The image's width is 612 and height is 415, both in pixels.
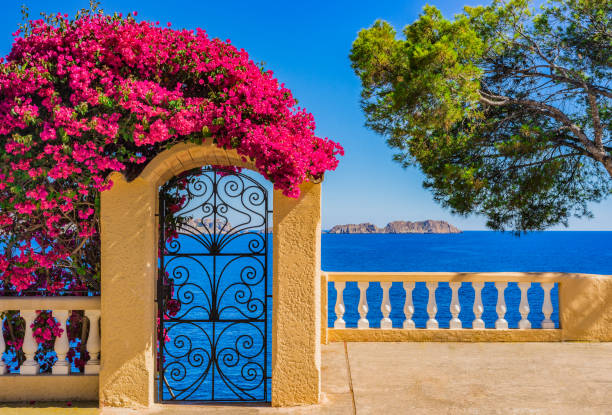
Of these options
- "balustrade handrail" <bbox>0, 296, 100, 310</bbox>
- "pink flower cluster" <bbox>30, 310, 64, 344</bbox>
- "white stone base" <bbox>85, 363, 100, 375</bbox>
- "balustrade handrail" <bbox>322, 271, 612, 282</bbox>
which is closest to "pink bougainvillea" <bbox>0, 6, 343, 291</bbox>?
"balustrade handrail" <bbox>0, 296, 100, 310</bbox>

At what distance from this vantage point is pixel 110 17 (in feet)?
16.3

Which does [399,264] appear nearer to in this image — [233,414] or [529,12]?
[529,12]

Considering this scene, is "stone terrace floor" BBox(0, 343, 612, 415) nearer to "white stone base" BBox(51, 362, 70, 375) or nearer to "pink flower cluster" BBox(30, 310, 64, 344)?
"white stone base" BBox(51, 362, 70, 375)

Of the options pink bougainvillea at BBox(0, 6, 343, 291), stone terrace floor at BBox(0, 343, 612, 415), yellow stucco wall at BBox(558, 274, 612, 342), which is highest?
pink bougainvillea at BBox(0, 6, 343, 291)

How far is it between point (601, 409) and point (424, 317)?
42.4 metres

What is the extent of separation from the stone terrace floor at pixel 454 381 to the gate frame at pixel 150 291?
0.27m

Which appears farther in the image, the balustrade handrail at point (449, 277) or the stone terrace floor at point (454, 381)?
the balustrade handrail at point (449, 277)

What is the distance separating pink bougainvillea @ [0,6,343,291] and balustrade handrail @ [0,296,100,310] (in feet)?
0.63

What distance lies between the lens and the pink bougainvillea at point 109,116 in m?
4.43

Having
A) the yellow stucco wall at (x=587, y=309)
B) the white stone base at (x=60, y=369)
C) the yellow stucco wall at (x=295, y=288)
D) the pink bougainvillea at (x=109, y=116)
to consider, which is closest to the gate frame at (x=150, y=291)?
the yellow stucco wall at (x=295, y=288)

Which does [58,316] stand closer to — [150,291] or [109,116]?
[150,291]

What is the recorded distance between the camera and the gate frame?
472 cm

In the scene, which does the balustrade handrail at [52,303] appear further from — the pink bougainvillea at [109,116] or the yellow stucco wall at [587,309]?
the yellow stucco wall at [587,309]

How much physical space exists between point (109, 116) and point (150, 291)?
1.74m
